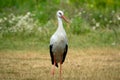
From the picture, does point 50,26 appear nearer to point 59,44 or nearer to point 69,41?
point 69,41

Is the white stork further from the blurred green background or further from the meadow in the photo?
the blurred green background

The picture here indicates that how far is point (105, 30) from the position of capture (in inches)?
861

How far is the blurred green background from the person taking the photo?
59.9 feet

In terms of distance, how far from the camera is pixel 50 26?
2145cm

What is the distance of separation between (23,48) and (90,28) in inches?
223

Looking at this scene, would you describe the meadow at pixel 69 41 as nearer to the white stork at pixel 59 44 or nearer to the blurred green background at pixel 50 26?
the blurred green background at pixel 50 26

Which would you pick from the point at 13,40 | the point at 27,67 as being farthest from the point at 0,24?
the point at 27,67

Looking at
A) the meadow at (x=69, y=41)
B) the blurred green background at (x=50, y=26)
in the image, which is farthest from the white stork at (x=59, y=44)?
the blurred green background at (x=50, y=26)

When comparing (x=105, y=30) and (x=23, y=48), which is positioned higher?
(x=23, y=48)

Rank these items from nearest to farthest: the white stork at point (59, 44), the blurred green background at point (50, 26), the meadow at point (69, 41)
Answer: the white stork at point (59, 44), the meadow at point (69, 41), the blurred green background at point (50, 26)

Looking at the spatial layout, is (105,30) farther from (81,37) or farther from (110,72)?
(110,72)

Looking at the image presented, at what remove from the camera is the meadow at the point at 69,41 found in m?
11.0

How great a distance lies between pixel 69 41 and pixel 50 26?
2.60 metres

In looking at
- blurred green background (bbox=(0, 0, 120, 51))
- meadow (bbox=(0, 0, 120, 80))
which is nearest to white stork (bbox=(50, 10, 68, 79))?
meadow (bbox=(0, 0, 120, 80))
